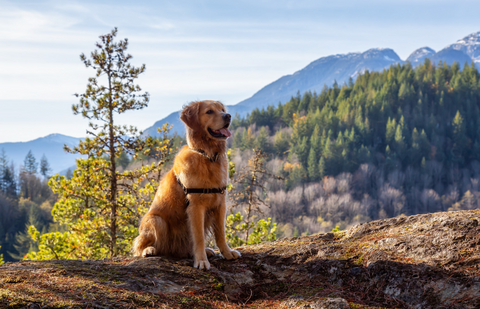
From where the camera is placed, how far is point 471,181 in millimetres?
118625

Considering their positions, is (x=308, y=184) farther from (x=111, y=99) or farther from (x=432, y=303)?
(x=432, y=303)

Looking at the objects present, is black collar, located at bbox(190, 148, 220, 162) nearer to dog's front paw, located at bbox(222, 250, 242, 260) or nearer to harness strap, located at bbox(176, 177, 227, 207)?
harness strap, located at bbox(176, 177, 227, 207)

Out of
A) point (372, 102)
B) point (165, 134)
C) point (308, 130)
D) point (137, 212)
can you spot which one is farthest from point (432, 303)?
point (372, 102)

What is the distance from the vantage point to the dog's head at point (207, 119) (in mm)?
4770

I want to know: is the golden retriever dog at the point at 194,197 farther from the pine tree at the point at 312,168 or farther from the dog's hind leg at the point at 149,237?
the pine tree at the point at 312,168

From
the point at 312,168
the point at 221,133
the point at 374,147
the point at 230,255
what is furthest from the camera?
the point at 374,147

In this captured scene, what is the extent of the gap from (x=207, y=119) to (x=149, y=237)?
190 cm


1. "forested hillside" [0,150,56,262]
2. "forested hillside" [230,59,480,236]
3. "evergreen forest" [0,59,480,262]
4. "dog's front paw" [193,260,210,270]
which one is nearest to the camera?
"dog's front paw" [193,260,210,270]

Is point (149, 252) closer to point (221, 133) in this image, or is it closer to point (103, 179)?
point (221, 133)

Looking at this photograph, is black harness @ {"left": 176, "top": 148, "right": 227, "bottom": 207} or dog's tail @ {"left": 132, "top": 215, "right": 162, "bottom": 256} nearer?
black harness @ {"left": 176, "top": 148, "right": 227, "bottom": 207}

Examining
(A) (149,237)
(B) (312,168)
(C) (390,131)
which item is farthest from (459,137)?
(A) (149,237)

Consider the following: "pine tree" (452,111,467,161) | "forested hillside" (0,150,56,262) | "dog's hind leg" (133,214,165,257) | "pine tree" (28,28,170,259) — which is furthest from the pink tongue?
"pine tree" (452,111,467,161)

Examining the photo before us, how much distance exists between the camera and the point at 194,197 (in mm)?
4680

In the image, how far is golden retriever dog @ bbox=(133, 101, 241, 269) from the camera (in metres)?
4.70
